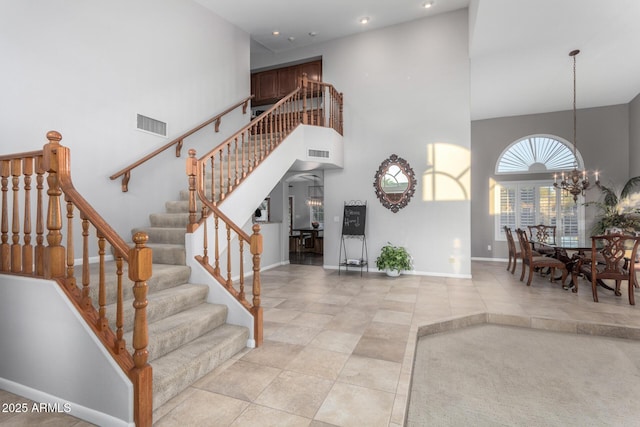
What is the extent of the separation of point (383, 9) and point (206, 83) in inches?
144

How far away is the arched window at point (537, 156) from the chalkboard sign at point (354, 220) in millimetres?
4577

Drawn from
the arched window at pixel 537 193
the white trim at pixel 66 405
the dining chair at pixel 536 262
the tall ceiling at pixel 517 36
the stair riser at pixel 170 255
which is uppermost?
the tall ceiling at pixel 517 36

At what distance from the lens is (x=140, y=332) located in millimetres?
2000

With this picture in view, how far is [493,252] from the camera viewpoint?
29.0 ft

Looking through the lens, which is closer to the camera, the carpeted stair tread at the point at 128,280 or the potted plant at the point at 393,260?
the carpeted stair tread at the point at 128,280

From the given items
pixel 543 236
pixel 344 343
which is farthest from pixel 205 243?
pixel 543 236

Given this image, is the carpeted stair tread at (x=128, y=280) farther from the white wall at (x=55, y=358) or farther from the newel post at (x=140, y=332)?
the newel post at (x=140, y=332)

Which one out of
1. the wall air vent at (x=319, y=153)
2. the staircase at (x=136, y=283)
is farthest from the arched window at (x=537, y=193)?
the staircase at (x=136, y=283)

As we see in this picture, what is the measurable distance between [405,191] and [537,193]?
445 centimetres

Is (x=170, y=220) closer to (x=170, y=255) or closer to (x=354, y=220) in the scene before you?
(x=170, y=255)

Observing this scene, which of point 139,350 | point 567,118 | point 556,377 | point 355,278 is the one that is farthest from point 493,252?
point 139,350

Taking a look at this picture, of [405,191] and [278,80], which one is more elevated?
[278,80]

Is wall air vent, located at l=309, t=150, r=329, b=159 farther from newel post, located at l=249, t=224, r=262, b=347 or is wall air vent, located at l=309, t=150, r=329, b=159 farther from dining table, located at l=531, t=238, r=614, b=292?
dining table, located at l=531, t=238, r=614, b=292

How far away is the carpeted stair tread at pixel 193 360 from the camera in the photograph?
7.36 ft
